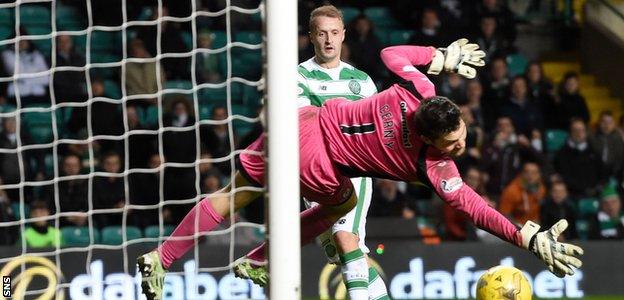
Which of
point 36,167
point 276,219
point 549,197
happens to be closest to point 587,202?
point 549,197

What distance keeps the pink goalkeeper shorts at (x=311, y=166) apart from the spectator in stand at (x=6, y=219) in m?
4.40

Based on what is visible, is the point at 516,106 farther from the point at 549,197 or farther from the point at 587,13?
the point at 587,13

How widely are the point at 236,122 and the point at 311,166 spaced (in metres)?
6.13

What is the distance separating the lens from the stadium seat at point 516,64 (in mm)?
14977

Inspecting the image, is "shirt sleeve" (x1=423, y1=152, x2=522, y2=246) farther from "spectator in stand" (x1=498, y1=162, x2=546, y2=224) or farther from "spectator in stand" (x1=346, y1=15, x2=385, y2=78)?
"spectator in stand" (x1=346, y1=15, x2=385, y2=78)

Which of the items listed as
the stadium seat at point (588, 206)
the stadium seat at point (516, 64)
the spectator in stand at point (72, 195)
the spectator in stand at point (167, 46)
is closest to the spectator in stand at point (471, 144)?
the stadium seat at point (588, 206)

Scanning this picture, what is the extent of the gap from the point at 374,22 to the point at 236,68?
2.60 meters

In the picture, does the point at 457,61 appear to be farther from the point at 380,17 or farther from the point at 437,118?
the point at 380,17

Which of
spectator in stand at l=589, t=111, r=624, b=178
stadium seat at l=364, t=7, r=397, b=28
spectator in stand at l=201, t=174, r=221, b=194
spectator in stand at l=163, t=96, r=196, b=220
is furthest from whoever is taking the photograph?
stadium seat at l=364, t=7, r=397, b=28

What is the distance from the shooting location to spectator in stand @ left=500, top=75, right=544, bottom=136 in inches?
560

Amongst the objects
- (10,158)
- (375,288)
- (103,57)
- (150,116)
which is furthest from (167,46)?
(375,288)

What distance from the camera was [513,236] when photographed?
22.5ft

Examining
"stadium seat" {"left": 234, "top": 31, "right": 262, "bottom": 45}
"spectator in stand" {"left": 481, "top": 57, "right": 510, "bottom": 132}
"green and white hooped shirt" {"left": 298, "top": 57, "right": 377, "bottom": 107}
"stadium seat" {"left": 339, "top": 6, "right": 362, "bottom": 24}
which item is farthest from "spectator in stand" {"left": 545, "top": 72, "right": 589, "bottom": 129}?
"green and white hooped shirt" {"left": 298, "top": 57, "right": 377, "bottom": 107}

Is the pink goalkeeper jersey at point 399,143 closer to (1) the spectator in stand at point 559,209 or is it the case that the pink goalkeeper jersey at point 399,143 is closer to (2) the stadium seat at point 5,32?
(2) the stadium seat at point 5,32
